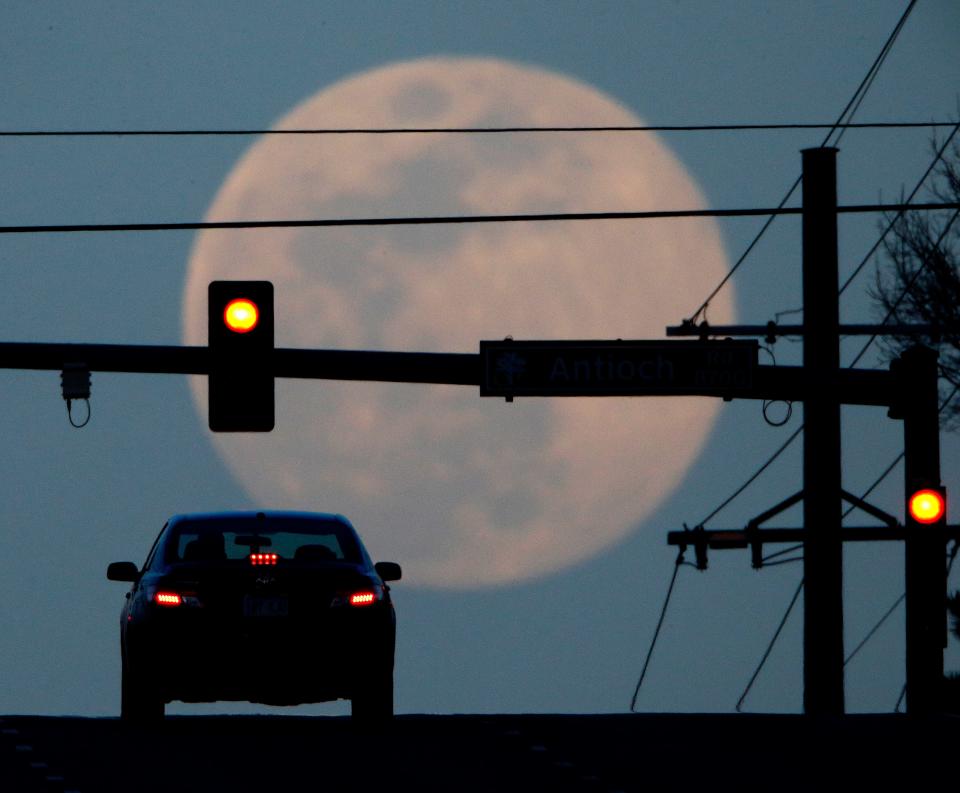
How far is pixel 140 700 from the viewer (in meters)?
17.5

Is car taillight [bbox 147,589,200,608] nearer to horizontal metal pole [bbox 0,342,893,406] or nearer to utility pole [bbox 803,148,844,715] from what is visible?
horizontal metal pole [bbox 0,342,893,406]

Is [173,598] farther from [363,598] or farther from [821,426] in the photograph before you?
[821,426]

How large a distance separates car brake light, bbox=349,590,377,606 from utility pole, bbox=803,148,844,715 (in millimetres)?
8677

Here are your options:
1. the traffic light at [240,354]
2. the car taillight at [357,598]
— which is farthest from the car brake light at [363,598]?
the traffic light at [240,354]

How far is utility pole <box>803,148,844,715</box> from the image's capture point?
24.9m

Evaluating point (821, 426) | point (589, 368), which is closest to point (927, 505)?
point (821, 426)

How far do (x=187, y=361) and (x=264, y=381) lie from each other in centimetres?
86

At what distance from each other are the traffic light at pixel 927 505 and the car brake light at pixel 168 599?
9168 millimetres

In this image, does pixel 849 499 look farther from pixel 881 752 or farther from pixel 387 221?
pixel 881 752

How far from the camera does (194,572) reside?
678 inches

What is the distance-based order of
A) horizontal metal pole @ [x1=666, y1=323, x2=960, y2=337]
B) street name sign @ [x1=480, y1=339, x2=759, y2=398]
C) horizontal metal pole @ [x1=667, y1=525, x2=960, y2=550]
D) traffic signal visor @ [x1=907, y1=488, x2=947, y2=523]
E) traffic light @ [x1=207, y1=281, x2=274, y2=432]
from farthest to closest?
1. horizontal metal pole @ [x1=666, y1=323, x2=960, y2=337]
2. horizontal metal pole @ [x1=667, y1=525, x2=960, y2=550]
3. traffic signal visor @ [x1=907, y1=488, x2=947, y2=523]
4. street name sign @ [x1=480, y1=339, x2=759, y2=398]
5. traffic light @ [x1=207, y1=281, x2=274, y2=432]

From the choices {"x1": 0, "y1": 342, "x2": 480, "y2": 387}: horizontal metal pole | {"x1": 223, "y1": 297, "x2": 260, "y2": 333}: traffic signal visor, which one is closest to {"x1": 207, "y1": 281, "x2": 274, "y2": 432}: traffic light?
{"x1": 223, "y1": 297, "x2": 260, "y2": 333}: traffic signal visor

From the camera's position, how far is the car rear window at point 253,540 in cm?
1755


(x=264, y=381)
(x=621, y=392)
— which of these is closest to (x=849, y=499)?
(x=621, y=392)
